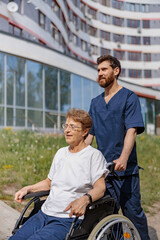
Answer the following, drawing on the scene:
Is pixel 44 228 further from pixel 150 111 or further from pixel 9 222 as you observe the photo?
pixel 150 111

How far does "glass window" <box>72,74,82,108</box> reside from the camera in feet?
64.0

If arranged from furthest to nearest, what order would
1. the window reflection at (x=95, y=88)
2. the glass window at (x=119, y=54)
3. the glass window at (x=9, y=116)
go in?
the glass window at (x=119, y=54)
the window reflection at (x=95, y=88)
the glass window at (x=9, y=116)

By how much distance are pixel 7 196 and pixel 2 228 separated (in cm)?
143

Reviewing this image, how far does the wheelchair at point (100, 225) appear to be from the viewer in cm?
240

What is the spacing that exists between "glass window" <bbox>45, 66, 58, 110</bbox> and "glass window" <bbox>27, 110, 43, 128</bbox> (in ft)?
2.67

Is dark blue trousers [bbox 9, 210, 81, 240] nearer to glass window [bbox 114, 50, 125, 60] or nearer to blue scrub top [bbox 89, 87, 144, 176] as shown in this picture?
blue scrub top [bbox 89, 87, 144, 176]

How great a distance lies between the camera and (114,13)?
4581 centimetres

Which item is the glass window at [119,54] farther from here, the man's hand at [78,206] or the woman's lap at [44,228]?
the man's hand at [78,206]

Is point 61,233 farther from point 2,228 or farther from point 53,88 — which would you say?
point 53,88

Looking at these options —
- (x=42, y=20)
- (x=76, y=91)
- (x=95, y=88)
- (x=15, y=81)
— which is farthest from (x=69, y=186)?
(x=42, y=20)

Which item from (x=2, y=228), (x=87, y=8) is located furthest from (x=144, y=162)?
(x=87, y=8)

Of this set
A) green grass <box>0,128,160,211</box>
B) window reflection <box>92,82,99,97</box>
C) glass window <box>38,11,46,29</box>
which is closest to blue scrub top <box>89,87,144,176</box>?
green grass <box>0,128,160,211</box>

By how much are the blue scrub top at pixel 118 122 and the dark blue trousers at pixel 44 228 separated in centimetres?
87

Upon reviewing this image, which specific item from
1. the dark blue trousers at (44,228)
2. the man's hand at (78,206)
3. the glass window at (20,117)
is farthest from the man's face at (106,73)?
the glass window at (20,117)
